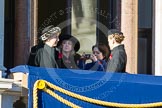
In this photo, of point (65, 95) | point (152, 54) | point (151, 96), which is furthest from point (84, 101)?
point (152, 54)

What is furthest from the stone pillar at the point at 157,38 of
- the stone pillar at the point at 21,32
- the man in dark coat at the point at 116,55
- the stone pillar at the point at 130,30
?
the man in dark coat at the point at 116,55

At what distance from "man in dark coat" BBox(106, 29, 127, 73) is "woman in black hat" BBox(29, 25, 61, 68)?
0.69 metres

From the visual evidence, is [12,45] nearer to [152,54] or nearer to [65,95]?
[152,54]

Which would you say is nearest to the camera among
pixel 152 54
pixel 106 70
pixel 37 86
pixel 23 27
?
pixel 37 86

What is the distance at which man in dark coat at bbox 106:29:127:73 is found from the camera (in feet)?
27.4

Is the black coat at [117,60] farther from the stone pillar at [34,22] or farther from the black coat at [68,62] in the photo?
the stone pillar at [34,22]

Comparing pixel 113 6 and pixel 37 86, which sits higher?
pixel 113 6

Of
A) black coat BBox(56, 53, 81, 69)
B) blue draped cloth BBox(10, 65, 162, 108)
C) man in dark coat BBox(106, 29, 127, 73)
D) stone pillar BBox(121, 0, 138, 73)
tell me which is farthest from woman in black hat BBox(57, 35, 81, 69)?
stone pillar BBox(121, 0, 138, 73)

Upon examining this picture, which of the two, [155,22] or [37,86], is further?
[155,22]

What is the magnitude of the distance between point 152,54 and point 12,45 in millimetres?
2699

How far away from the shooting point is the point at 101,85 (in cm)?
796

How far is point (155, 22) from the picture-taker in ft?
39.3

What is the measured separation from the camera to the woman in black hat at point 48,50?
820 cm

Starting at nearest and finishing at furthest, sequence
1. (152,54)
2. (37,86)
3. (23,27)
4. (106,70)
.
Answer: (37,86)
(106,70)
(23,27)
(152,54)
